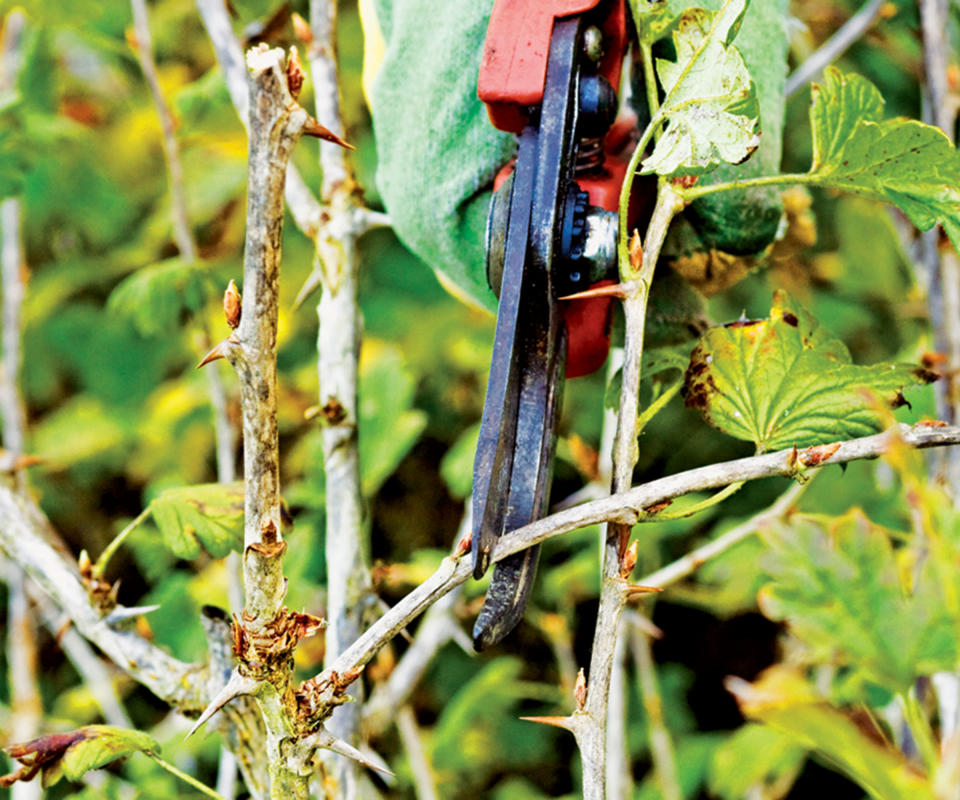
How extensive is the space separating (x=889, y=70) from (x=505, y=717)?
1038 millimetres

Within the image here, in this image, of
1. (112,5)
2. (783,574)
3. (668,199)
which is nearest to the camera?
(783,574)

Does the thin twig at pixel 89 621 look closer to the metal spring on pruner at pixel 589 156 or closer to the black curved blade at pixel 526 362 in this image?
the black curved blade at pixel 526 362

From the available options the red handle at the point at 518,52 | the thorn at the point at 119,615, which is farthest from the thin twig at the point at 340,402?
the red handle at the point at 518,52

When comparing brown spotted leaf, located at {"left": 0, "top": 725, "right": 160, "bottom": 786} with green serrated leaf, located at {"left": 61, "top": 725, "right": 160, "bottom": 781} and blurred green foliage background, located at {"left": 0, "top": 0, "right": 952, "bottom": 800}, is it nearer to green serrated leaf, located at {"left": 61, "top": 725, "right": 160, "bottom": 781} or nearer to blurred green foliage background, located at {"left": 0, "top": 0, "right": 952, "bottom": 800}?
green serrated leaf, located at {"left": 61, "top": 725, "right": 160, "bottom": 781}

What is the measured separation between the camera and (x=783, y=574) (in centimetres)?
27

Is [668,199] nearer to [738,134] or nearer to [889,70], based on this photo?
[738,134]

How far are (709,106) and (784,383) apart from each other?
0.13 m

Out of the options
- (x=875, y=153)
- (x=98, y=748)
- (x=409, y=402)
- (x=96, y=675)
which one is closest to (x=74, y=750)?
(x=98, y=748)

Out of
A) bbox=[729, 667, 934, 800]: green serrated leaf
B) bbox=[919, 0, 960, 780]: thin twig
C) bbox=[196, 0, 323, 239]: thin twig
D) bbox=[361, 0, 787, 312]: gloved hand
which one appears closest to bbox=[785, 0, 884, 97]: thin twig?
bbox=[919, 0, 960, 780]: thin twig

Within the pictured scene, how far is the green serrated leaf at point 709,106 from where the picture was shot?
0.34 metres

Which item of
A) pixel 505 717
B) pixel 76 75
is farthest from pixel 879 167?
pixel 76 75

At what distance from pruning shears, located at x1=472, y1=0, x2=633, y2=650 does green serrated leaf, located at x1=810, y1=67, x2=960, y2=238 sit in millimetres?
90

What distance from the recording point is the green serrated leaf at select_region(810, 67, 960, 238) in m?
0.36

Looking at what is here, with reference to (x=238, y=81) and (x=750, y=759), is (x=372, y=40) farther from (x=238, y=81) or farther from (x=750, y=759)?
(x=750, y=759)
